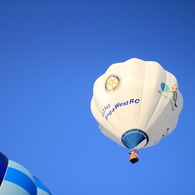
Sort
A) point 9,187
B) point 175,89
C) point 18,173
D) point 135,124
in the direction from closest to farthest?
point 9,187 → point 18,173 → point 135,124 → point 175,89

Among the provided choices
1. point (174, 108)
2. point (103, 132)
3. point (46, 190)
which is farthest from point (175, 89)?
point (46, 190)

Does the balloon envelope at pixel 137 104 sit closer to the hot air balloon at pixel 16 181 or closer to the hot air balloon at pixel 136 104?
the hot air balloon at pixel 136 104

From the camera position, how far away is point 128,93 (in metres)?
17.1

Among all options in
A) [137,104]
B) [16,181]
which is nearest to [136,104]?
[137,104]

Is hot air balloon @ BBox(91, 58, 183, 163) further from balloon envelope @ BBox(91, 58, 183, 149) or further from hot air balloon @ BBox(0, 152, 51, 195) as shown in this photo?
hot air balloon @ BBox(0, 152, 51, 195)

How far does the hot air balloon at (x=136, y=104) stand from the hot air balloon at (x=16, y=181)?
13.4 ft

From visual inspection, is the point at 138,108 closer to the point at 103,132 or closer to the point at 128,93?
the point at 128,93

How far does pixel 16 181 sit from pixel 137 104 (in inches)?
229

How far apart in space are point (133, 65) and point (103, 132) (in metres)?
3.04

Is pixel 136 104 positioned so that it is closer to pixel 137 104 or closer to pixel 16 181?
pixel 137 104

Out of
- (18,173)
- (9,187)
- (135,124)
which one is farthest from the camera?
(135,124)

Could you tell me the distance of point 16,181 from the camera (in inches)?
518

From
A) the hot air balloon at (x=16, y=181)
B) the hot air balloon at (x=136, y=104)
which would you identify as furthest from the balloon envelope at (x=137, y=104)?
the hot air balloon at (x=16, y=181)

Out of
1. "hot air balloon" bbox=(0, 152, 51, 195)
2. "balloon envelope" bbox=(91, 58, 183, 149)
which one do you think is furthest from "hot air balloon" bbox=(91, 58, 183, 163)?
"hot air balloon" bbox=(0, 152, 51, 195)
